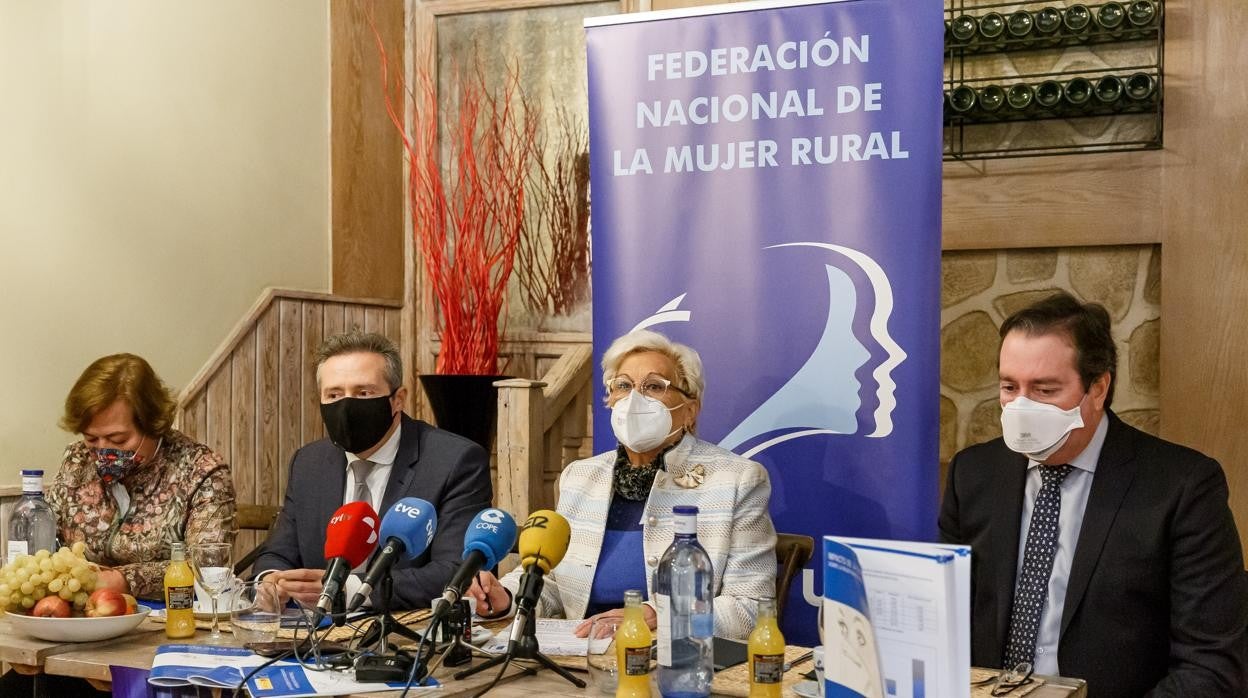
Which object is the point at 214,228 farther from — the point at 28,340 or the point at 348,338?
the point at 348,338

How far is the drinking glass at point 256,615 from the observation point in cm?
222

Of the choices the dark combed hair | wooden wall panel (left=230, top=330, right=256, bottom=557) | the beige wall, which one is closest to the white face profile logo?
the dark combed hair

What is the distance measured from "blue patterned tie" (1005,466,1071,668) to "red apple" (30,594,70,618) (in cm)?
176

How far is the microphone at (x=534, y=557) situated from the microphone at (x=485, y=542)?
32 millimetres

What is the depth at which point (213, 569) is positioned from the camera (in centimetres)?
237

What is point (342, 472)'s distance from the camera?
306cm

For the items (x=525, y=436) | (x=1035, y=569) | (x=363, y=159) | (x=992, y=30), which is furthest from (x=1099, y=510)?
(x=363, y=159)

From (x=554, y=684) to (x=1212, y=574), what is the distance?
3.94 ft

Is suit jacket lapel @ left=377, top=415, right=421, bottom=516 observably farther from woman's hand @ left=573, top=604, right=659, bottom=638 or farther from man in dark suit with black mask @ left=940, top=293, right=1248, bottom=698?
man in dark suit with black mask @ left=940, top=293, right=1248, bottom=698

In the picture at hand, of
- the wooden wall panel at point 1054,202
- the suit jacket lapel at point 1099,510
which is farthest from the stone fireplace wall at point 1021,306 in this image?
the suit jacket lapel at point 1099,510

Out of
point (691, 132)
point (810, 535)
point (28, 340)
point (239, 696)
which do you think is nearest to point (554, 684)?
point (239, 696)

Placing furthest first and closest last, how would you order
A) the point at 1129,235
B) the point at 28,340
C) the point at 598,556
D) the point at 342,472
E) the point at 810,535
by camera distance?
the point at 1129,235 < the point at 28,340 < the point at 810,535 < the point at 342,472 < the point at 598,556

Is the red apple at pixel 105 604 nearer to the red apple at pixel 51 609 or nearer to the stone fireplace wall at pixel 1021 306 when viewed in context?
the red apple at pixel 51 609

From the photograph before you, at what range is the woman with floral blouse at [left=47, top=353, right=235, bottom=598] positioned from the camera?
10.2ft
